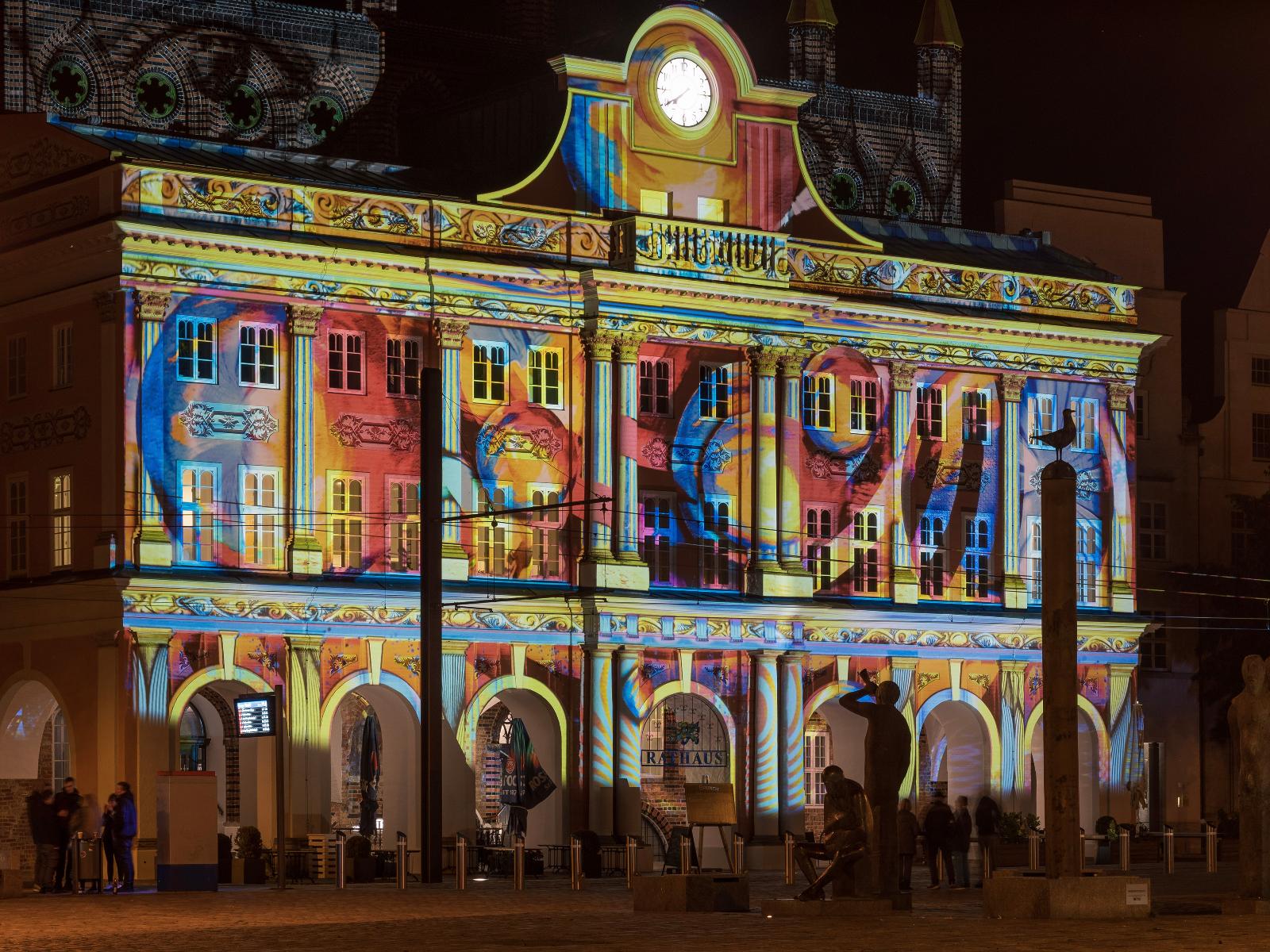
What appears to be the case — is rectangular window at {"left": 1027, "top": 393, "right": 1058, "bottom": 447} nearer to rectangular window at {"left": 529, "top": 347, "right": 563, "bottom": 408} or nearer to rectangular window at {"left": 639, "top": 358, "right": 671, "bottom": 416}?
rectangular window at {"left": 639, "top": 358, "right": 671, "bottom": 416}

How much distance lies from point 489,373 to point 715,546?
22.0 feet

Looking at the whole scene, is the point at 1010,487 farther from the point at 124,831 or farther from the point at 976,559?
the point at 124,831

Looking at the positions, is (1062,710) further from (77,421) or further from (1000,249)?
(1000,249)

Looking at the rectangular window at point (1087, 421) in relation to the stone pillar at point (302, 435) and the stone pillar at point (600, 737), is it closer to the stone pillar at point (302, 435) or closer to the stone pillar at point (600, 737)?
the stone pillar at point (600, 737)

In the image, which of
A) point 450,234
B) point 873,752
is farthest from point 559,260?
point 873,752

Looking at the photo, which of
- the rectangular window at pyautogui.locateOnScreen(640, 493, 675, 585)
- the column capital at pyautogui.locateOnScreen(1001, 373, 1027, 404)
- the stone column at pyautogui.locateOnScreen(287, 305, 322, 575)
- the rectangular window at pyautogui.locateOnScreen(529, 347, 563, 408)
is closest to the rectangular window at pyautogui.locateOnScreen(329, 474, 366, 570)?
the stone column at pyautogui.locateOnScreen(287, 305, 322, 575)

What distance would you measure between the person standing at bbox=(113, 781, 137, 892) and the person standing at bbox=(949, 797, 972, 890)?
14.2 metres

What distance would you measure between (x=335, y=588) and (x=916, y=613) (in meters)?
15.2

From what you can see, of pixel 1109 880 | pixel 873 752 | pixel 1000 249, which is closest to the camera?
pixel 1109 880

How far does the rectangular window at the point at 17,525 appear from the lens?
62594mm

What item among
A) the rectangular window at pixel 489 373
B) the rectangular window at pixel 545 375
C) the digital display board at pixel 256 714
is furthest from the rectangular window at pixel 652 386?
the digital display board at pixel 256 714

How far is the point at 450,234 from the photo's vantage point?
214 ft

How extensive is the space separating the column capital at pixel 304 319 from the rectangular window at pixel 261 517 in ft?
9.74

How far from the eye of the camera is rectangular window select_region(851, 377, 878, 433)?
71.2 m
